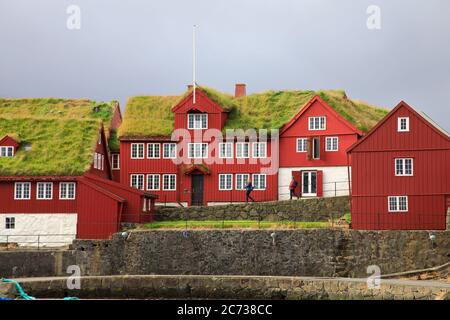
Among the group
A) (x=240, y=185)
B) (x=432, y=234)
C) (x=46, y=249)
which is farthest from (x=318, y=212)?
(x=46, y=249)

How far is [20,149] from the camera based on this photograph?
6425 cm

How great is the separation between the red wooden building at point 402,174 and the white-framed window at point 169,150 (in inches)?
650

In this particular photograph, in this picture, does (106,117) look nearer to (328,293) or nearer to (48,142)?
(48,142)

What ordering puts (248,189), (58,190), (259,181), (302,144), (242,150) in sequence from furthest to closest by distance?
(242,150)
(259,181)
(302,144)
(248,189)
(58,190)

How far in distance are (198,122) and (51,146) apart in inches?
449

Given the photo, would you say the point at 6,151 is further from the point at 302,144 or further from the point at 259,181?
the point at 302,144

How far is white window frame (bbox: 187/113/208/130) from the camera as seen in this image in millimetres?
70375

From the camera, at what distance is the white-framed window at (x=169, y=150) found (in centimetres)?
7016

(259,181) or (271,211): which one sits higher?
(259,181)

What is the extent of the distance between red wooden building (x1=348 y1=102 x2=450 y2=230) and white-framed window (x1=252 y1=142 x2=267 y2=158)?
12.2m

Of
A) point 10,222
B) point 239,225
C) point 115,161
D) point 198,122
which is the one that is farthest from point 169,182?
point 239,225

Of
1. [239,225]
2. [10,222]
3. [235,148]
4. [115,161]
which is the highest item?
[235,148]

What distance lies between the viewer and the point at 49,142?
212 feet
